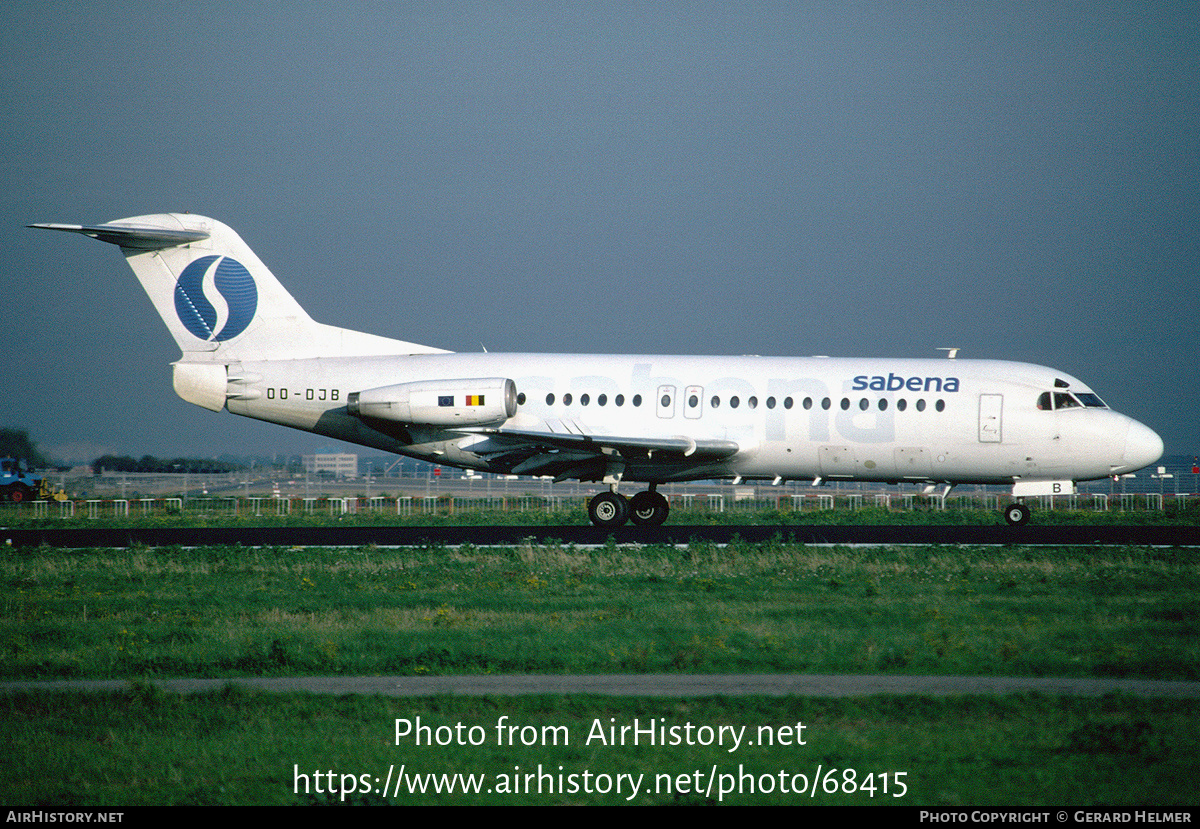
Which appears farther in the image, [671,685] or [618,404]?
[618,404]

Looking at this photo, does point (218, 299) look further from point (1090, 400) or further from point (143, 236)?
point (1090, 400)

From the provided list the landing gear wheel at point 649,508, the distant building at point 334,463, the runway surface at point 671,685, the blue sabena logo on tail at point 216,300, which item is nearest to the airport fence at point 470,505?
the landing gear wheel at point 649,508

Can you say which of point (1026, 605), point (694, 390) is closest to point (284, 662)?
point (1026, 605)

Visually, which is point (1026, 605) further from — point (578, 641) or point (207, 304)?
point (207, 304)

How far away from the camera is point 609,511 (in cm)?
2562

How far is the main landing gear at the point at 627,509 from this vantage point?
83.9ft

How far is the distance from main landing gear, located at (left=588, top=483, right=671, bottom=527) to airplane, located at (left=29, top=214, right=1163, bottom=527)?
4 cm

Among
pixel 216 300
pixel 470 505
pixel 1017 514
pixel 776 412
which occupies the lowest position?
pixel 470 505

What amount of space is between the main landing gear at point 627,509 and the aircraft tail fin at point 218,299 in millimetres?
6867

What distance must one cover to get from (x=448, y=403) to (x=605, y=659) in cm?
1472

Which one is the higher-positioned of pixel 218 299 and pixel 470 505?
pixel 218 299

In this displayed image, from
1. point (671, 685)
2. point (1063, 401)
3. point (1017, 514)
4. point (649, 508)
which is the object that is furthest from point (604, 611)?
point (1017, 514)

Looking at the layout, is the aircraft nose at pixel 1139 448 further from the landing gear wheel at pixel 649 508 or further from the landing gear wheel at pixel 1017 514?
the landing gear wheel at pixel 649 508

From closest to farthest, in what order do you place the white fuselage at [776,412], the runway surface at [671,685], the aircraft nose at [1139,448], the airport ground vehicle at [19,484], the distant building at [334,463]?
the runway surface at [671,685] < the aircraft nose at [1139,448] < the white fuselage at [776,412] < the airport ground vehicle at [19,484] < the distant building at [334,463]
